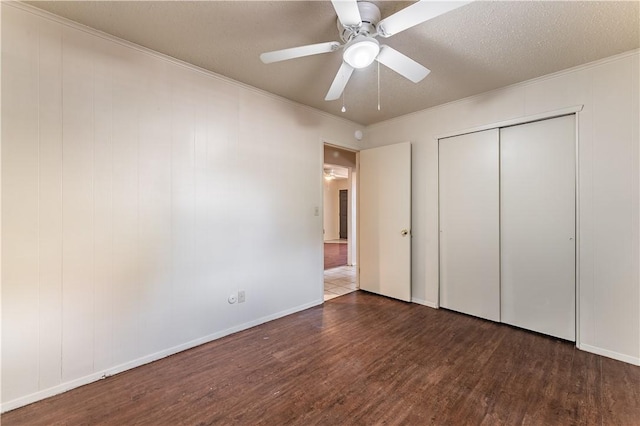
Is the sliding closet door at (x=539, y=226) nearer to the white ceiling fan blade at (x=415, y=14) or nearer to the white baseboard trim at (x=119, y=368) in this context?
the white ceiling fan blade at (x=415, y=14)

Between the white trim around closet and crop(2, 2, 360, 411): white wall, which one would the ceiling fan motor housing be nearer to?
crop(2, 2, 360, 411): white wall

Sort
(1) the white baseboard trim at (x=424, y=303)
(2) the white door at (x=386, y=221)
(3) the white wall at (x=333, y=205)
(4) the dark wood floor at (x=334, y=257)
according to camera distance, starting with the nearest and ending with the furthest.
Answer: (1) the white baseboard trim at (x=424, y=303) < (2) the white door at (x=386, y=221) < (4) the dark wood floor at (x=334, y=257) < (3) the white wall at (x=333, y=205)

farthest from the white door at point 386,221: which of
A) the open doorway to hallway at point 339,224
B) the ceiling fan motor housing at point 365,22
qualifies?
the ceiling fan motor housing at point 365,22

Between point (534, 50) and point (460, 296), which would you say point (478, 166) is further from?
point (460, 296)

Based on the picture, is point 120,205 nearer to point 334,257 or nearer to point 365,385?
point 365,385

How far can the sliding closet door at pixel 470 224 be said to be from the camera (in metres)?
2.89

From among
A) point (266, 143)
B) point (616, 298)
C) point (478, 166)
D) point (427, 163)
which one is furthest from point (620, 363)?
point (266, 143)

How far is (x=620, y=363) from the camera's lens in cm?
212

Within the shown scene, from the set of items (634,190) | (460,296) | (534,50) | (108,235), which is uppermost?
(534,50)

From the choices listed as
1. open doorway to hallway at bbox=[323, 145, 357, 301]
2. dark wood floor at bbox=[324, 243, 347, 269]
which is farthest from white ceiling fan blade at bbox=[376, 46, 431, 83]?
dark wood floor at bbox=[324, 243, 347, 269]

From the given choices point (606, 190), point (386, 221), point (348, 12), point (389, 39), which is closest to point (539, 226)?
point (606, 190)

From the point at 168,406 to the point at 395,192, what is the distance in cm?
315

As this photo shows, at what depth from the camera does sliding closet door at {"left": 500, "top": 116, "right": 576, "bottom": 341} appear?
245cm

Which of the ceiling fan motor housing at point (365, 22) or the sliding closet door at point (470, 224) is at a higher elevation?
the ceiling fan motor housing at point (365, 22)
